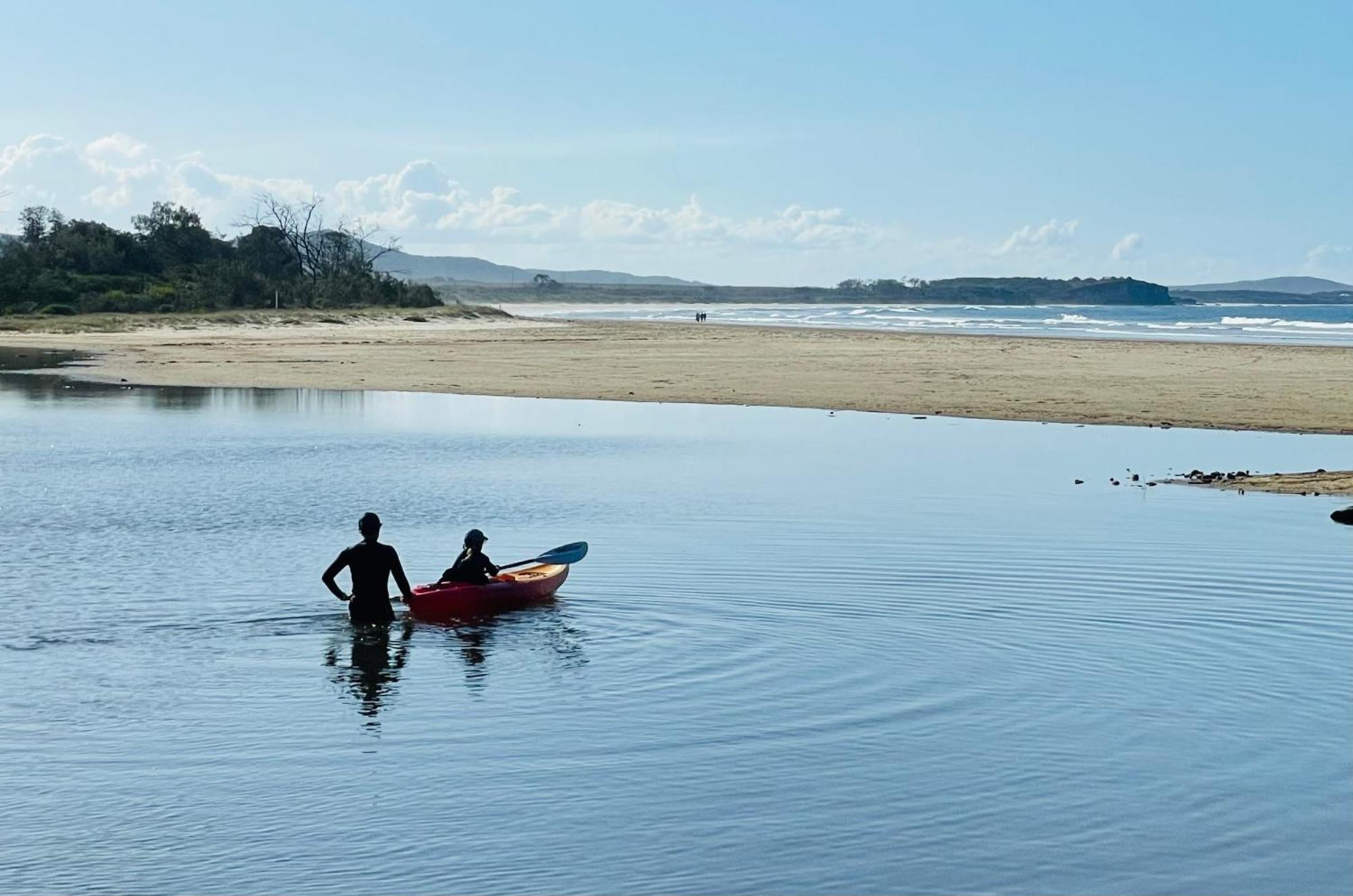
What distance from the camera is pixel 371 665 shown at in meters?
12.9

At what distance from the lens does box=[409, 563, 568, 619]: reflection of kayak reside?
14.7m

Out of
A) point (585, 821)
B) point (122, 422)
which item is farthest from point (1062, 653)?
point (122, 422)

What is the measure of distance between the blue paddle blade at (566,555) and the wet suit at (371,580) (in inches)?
73.3

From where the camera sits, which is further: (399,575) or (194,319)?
(194,319)

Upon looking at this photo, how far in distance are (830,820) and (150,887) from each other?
361cm

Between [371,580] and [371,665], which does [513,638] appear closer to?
[371,580]

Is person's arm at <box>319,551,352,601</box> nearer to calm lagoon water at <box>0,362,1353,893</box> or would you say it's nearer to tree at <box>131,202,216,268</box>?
calm lagoon water at <box>0,362,1353,893</box>

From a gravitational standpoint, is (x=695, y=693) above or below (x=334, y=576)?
below

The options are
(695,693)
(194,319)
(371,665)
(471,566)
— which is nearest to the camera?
(695,693)

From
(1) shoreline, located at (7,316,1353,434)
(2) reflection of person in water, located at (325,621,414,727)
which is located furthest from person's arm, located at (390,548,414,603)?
(1) shoreline, located at (7,316,1353,434)

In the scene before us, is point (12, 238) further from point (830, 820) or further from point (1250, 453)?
point (830, 820)

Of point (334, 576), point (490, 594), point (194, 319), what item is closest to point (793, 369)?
point (490, 594)

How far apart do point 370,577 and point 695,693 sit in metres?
3.76

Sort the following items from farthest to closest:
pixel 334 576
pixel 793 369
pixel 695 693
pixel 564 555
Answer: pixel 793 369
pixel 564 555
pixel 334 576
pixel 695 693
